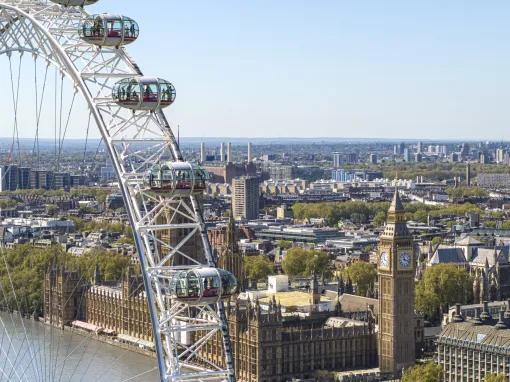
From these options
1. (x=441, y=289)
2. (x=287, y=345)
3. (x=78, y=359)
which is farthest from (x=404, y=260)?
→ (x=441, y=289)

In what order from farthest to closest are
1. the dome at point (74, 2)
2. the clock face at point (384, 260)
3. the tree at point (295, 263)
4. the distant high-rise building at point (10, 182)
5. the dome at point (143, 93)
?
the distant high-rise building at point (10, 182) < the tree at point (295, 263) < the clock face at point (384, 260) < the dome at point (74, 2) < the dome at point (143, 93)

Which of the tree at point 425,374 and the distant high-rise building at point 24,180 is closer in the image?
the tree at point 425,374

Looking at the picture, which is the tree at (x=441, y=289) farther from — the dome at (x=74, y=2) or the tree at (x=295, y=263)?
the dome at (x=74, y=2)

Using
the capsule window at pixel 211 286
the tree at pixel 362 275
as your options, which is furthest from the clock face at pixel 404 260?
the capsule window at pixel 211 286

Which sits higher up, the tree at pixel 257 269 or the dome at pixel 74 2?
the dome at pixel 74 2

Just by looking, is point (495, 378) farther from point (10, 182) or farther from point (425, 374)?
point (10, 182)

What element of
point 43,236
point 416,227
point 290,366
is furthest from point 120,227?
point 290,366

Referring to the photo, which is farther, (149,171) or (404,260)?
(404,260)
